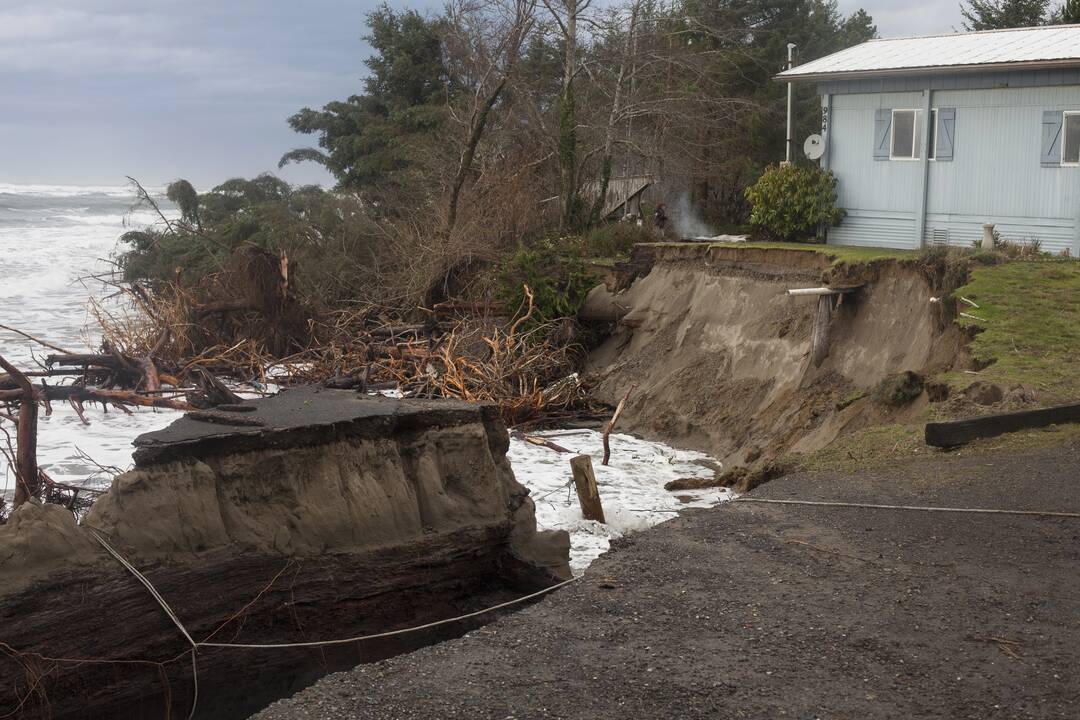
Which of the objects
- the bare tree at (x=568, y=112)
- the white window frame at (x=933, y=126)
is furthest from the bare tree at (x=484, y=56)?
the white window frame at (x=933, y=126)

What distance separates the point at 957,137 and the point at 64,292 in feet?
112

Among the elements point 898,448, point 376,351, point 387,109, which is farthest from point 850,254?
point 387,109

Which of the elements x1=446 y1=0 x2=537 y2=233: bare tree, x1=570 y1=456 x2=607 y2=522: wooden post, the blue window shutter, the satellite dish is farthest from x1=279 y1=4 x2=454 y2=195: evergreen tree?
x1=570 y1=456 x2=607 y2=522: wooden post

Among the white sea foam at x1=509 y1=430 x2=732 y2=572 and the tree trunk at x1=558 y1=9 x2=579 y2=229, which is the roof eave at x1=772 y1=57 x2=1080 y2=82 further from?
the white sea foam at x1=509 y1=430 x2=732 y2=572

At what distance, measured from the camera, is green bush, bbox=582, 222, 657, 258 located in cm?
2530

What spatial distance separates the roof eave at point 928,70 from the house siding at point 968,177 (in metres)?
0.34

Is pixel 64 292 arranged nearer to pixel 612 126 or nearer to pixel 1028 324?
pixel 612 126

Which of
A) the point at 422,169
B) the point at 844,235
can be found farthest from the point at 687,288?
the point at 422,169

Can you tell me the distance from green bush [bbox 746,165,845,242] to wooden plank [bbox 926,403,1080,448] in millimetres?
13291

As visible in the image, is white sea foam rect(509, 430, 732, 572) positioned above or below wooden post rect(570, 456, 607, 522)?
below

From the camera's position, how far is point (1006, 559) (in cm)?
747

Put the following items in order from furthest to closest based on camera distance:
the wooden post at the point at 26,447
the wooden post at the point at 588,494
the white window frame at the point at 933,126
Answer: the white window frame at the point at 933,126 < the wooden post at the point at 588,494 < the wooden post at the point at 26,447

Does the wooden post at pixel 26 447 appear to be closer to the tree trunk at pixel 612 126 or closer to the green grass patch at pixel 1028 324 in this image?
the green grass patch at pixel 1028 324

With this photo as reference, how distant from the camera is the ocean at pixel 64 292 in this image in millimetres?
16719
